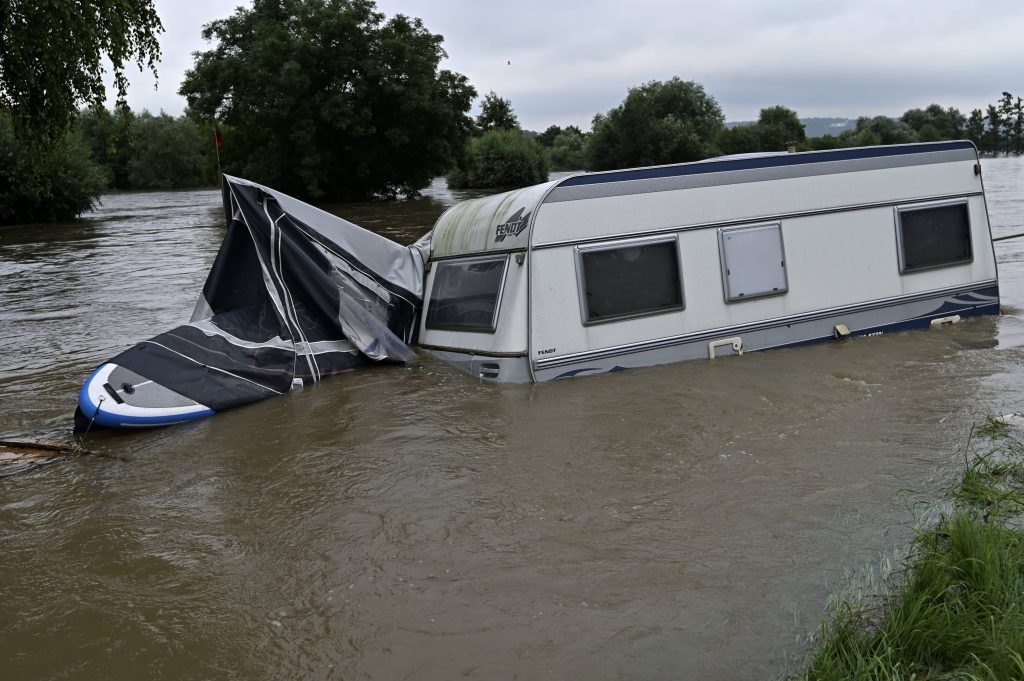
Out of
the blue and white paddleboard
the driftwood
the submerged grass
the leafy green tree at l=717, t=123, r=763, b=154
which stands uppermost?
the leafy green tree at l=717, t=123, r=763, b=154

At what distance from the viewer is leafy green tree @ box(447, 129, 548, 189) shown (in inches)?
2072

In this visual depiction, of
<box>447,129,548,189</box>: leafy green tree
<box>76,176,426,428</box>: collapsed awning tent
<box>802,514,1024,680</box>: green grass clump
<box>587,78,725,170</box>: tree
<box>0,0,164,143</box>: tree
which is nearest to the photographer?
<box>802,514,1024,680</box>: green grass clump

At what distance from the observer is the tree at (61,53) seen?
13.7 m

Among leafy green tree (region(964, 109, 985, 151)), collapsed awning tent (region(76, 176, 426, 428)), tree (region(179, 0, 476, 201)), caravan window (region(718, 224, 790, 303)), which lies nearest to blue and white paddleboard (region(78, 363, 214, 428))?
collapsed awning tent (region(76, 176, 426, 428))

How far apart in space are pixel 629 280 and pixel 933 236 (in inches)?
173

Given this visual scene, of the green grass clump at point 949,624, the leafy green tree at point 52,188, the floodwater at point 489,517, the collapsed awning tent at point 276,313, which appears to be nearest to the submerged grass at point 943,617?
the green grass clump at point 949,624

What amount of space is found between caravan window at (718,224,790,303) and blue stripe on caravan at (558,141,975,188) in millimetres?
711

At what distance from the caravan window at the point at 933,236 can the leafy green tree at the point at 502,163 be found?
41768 mm

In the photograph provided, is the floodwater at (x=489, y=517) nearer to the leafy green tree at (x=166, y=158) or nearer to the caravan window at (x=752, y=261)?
the caravan window at (x=752, y=261)

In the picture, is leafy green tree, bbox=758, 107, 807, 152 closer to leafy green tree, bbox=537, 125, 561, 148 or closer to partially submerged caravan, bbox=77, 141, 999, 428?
leafy green tree, bbox=537, 125, 561, 148

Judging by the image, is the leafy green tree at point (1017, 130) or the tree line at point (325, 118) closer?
the tree line at point (325, 118)

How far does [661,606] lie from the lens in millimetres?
4688

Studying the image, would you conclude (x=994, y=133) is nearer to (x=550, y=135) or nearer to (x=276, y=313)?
(x=550, y=135)

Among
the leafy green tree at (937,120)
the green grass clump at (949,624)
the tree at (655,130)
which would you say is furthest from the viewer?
the leafy green tree at (937,120)
